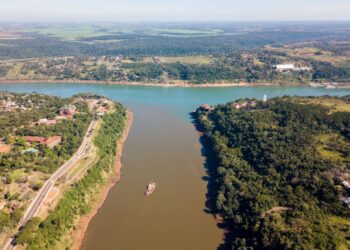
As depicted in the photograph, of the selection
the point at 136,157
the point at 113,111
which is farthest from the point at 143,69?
the point at 136,157

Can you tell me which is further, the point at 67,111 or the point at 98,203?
the point at 67,111

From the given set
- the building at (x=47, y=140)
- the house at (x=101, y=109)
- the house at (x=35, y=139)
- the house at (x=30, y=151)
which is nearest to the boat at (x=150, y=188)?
the house at (x=30, y=151)

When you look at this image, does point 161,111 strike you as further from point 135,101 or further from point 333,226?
point 333,226

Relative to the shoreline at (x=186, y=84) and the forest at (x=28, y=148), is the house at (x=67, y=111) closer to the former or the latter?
the forest at (x=28, y=148)

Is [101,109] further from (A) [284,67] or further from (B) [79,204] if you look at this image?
(A) [284,67]

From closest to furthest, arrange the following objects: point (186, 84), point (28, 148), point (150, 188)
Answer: point (150, 188), point (28, 148), point (186, 84)

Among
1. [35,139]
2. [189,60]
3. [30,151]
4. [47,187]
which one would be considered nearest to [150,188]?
[47,187]
